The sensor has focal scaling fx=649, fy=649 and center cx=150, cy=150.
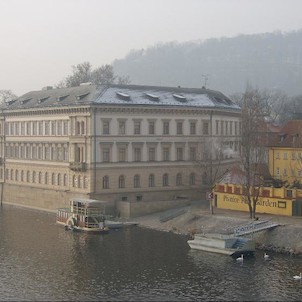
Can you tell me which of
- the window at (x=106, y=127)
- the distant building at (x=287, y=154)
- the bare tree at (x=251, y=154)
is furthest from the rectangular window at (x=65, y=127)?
the distant building at (x=287, y=154)

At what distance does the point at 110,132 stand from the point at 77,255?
2731 centimetres

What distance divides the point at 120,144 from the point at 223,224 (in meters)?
20.9

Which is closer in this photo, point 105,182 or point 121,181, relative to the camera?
point 105,182

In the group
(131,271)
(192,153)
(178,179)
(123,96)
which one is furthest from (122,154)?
(131,271)

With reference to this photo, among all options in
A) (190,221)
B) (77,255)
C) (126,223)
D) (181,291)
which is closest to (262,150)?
(190,221)

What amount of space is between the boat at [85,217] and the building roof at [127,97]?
45.2 ft

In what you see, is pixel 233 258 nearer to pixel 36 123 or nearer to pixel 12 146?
pixel 36 123

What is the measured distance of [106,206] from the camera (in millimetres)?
80375

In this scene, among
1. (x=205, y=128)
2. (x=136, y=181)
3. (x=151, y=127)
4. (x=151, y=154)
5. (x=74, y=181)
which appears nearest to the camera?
(x=136, y=181)

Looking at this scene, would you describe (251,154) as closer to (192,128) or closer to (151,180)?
(151,180)

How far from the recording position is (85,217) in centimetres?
7125

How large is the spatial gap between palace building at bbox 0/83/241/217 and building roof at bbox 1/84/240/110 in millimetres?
140

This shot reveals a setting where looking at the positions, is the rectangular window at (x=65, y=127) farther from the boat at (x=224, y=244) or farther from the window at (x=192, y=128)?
the boat at (x=224, y=244)

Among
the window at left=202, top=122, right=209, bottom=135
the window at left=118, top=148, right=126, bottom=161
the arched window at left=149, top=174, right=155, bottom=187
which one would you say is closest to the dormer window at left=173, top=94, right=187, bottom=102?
the window at left=202, top=122, right=209, bottom=135
